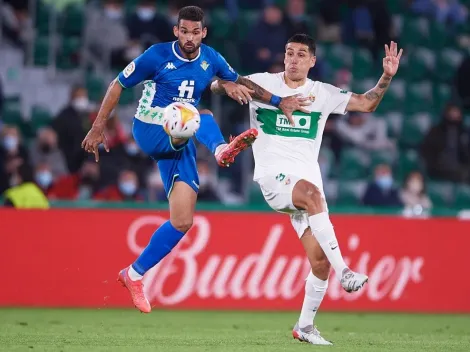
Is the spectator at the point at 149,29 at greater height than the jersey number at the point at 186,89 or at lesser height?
greater

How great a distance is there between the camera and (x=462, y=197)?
16203mm

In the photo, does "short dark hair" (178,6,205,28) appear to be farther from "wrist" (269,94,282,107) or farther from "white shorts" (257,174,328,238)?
"white shorts" (257,174,328,238)

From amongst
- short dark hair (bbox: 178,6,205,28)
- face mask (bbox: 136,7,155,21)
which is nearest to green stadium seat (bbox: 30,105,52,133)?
face mask (bbox: 136,7,155,21)

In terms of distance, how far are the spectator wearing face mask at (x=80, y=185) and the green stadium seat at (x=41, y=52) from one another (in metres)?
2.61

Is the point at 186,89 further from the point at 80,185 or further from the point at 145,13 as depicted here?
the point at 145,13

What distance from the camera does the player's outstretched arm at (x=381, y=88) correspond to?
8.91 meters

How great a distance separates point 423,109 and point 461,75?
83 cm

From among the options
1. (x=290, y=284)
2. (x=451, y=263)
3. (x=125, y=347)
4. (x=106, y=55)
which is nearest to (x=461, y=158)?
(x=451, y=263)

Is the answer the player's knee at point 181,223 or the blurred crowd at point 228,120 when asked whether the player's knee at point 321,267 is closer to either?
the player's knee at point 181,223

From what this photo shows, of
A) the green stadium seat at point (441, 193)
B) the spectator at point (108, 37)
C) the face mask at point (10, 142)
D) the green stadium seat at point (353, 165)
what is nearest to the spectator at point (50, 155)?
the face mask at point (10, 142)

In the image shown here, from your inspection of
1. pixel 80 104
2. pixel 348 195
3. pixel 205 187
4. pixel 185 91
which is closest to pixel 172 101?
pixel 185 91

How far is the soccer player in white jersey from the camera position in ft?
28.6

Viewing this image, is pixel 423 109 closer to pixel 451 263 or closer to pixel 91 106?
pixel 451 263

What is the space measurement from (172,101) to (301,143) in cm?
117
